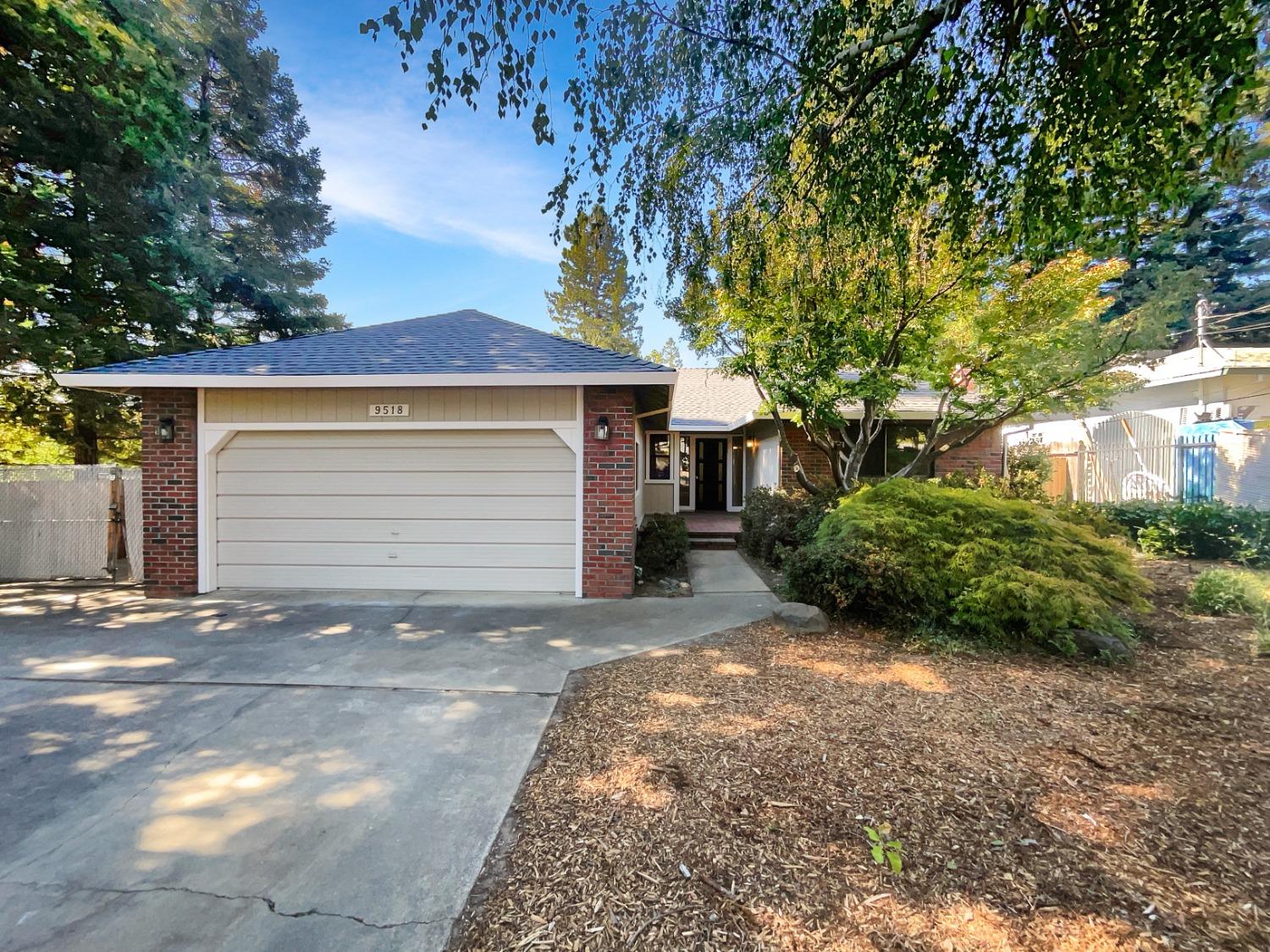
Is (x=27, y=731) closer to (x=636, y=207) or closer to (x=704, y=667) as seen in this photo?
(x=704, y=667)

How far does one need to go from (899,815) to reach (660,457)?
12507mm

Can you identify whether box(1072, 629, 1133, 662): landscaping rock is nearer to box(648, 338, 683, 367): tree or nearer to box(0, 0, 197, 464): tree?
box(0, 0, 197, 464): tree

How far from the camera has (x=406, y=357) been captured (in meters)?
6.89

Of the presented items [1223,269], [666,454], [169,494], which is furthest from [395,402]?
[1223,269]

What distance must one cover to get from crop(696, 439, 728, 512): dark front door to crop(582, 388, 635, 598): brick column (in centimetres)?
925

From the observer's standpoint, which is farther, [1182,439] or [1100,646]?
[1182,439]

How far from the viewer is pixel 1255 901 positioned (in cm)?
189

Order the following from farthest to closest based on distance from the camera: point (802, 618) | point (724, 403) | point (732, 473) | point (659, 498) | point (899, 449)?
point (732, 473) < point (724, 403) < point (659, 498) < point (899, 449) < point (802, 618)

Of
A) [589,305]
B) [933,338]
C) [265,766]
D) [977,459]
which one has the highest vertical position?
[589,305]

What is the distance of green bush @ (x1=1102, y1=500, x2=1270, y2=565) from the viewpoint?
7160 millimetres

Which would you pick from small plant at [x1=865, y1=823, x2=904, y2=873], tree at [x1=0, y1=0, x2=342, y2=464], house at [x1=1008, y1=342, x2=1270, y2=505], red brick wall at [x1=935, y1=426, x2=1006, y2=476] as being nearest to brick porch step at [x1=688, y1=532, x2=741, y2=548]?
red brick wall at [x1=935, y1=426, x2=1006, y2=476]

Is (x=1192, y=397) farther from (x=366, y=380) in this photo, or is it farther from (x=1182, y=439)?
(x=366, y=380)

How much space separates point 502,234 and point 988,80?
966 centimetres

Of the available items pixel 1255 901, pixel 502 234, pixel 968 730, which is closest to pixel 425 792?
pixel 968 730
